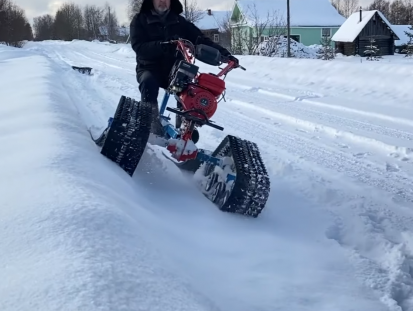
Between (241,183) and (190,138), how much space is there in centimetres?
78

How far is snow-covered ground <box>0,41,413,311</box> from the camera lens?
2000mm

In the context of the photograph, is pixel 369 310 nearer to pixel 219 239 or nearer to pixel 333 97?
pixel 219 239

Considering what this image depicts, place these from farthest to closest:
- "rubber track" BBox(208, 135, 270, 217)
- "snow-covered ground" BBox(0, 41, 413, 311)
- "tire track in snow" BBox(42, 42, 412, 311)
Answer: "rubber track" BBox(208, 135, 270, 217) < "tire track in snow" BBox(42, 42, 412, 311) < "snow-covered ground" BBox(0, 41, 413, 311)

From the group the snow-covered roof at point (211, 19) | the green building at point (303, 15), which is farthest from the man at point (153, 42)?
the snow-covered roof at point (211, 19)

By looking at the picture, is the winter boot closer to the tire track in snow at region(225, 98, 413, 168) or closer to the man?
the man

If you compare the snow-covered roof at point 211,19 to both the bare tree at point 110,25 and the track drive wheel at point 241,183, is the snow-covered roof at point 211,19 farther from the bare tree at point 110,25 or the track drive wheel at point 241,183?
the track drive wheel at point 241,183

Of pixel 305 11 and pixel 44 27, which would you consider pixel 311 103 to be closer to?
pixel 305 11

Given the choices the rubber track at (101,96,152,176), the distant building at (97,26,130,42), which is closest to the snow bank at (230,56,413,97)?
the rubber track at (101,96,152,176)

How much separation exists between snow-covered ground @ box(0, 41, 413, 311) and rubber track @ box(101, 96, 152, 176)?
0.09 meters

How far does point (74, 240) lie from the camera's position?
222cm

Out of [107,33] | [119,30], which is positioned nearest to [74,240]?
[119,30]

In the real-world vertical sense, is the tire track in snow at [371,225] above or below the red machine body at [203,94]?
below

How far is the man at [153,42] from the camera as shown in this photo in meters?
4.68

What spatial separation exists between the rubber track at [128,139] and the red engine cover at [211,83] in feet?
1.69
